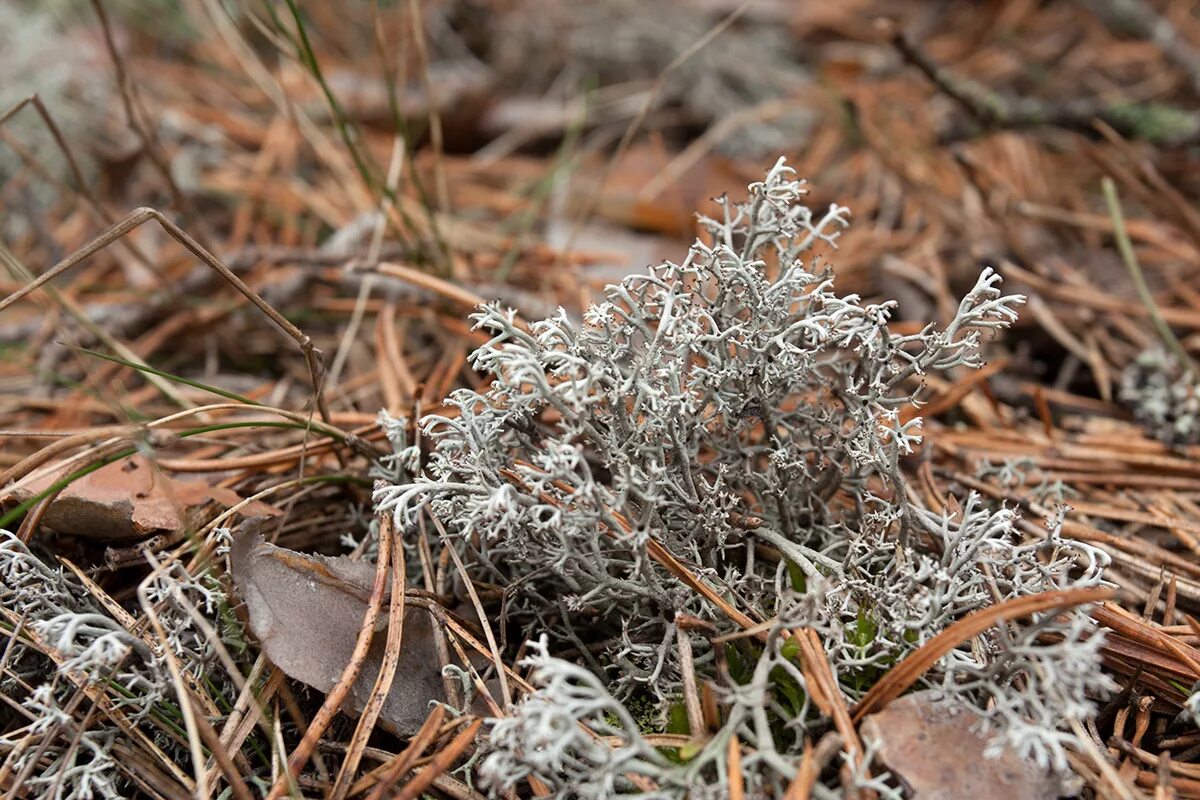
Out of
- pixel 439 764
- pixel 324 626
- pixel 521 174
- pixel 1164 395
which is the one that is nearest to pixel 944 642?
pixel 439 764

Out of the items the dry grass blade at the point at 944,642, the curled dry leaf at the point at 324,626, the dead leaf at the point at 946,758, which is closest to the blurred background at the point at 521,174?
the curled dry leaf at the point at 324,626

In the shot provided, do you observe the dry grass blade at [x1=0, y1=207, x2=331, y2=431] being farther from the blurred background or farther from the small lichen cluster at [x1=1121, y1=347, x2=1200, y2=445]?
the small lichen cluster at [x1=1121, y1=347, x2=1200, y2=445]

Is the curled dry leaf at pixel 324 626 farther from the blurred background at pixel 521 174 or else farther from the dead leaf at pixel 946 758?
the dead leaf at pixel 946 758

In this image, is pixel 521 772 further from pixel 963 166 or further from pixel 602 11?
pixel 602 11

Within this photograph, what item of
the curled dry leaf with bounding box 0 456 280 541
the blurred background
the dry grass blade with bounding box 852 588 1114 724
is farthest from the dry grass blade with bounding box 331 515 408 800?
the dry grass blade with bounding box 852 588 1114 724

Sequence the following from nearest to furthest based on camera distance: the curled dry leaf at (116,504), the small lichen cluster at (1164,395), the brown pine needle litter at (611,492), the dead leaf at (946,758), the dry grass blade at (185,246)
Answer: the dead leaf at (946,758)
the brown pine needle litter at (611,492)
the dry grass blade at (185,246)
the curled dry leaf at (116,504)
the small lichen cluster at (1164,395)

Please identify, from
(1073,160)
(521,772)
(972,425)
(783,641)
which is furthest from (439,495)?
(1073,160)

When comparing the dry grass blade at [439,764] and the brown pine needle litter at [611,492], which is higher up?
the brown pine needle litter at [611,492]
